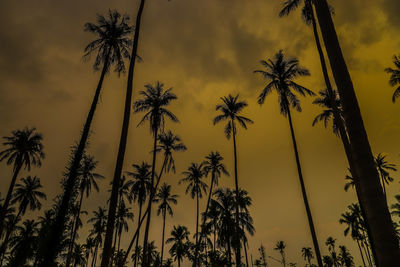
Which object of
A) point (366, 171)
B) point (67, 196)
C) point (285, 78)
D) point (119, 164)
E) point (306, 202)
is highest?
point (285, 78)

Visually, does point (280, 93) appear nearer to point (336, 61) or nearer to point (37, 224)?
point (336, 61)

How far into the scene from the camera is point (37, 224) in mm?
50906

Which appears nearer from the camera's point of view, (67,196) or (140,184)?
(67,196)

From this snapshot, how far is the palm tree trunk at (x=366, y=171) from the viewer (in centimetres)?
314

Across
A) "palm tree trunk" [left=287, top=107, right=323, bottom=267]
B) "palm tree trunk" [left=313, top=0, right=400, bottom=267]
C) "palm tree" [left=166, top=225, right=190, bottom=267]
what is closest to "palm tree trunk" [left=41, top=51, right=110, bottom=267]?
"palm tree trunk" [left=313, top=0, right=400, bottom=267]

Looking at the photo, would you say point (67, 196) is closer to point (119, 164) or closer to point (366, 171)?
point (119, 164)

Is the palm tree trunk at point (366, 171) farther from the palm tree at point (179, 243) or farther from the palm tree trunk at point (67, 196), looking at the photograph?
the palm tree at point (179, 243)

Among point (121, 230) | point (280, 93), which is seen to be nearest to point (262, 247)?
point (121, 230)

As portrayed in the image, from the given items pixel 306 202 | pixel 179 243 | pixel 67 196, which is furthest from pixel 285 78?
pixel 179 243

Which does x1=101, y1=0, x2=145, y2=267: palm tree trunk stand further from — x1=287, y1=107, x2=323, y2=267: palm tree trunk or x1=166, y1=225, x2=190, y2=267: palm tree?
x1=166, y1=225, x2=190, y2=267: palm tree

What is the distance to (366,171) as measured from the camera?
357 centimetres

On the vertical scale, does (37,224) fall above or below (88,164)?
below

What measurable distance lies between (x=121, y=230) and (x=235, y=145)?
36.7 meters

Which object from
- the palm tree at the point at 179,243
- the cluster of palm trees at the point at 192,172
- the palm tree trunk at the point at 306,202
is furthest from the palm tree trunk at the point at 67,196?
the palm tree at the point at 179,243
